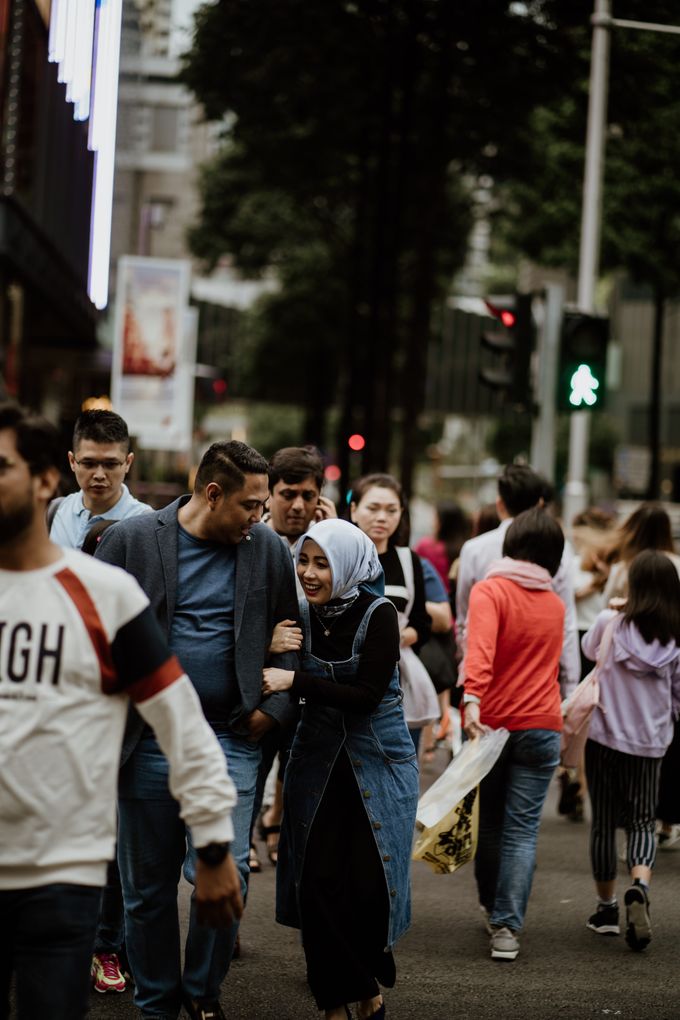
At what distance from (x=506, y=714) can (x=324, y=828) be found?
59.5 inches

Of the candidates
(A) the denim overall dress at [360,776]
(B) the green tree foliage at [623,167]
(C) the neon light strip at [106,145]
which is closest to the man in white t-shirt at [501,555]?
(A) the denim overall dress at [360,776]

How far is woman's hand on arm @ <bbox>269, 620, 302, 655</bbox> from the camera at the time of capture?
191 inches

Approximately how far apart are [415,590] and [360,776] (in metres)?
2.20

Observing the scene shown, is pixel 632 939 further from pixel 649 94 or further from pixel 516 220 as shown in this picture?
pixel 516 220

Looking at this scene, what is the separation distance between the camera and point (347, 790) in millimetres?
5125

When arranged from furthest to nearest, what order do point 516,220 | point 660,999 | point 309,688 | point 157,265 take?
point 516,220 → point 157,265 → point 660,999 → point 309,688

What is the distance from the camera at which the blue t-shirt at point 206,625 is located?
4.71 metres

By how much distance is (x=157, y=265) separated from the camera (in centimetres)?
2012

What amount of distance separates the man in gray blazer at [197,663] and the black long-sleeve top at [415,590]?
228 centimetres

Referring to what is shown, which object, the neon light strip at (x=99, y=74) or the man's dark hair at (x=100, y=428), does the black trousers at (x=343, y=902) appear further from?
the neon light strip at (x=99, y=74)

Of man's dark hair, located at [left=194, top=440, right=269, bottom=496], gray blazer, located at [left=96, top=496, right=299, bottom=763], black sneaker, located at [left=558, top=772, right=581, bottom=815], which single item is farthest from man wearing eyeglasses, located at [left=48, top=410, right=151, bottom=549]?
black sneaker, located at [left=558, top=772, right=581, bottom=815]

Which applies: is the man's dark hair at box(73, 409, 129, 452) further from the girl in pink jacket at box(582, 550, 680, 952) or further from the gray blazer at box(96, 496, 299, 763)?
the girl in pink jacket at box(582, 550, 680, 952)

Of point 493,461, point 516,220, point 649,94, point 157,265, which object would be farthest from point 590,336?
point 493,461

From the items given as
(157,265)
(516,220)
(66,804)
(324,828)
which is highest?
(516,220)
